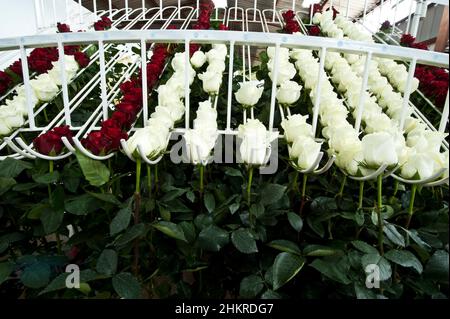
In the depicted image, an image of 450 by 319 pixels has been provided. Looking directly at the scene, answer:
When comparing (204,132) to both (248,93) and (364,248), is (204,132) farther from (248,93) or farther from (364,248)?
(364,248)

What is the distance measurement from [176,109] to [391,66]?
0.67 metres

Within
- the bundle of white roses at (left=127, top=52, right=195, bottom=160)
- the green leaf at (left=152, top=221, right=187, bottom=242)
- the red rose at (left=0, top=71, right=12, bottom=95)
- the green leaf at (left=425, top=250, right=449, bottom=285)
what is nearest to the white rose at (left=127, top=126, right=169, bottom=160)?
the bundle of white roses at (left=127, top=52, right=195, bottom=160)

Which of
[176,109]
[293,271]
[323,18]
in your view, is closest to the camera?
[293,271]

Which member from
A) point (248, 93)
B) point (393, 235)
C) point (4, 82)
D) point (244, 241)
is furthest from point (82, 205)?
point (4, 82)

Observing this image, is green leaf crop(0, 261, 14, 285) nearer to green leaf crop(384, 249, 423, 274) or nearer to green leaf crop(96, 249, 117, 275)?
green leaf crop(96, 249, 117, 275)

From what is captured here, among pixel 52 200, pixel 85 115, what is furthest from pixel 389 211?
pixel 85 115

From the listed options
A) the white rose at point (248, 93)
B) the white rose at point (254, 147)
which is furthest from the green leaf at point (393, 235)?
the white rose at point (248, 93)

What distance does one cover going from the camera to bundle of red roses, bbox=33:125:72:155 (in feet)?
1.79

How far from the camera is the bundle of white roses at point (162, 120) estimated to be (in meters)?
0.51

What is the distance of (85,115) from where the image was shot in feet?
2.93

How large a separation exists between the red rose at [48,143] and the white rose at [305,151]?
0.39 meters

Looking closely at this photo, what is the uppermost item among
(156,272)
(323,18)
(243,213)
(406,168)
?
(323,18)

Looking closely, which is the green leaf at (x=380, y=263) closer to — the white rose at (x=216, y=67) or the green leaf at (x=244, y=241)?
the green leaf at (x=244, y=241)
